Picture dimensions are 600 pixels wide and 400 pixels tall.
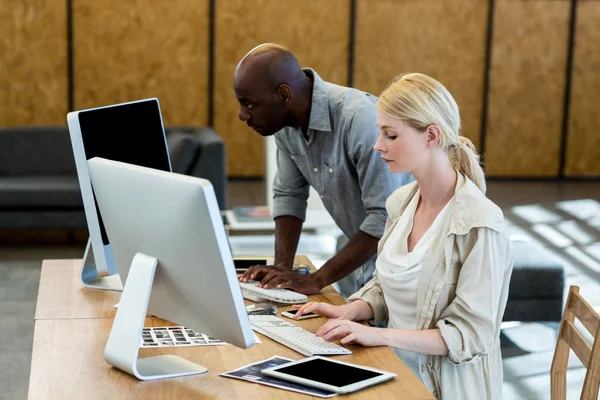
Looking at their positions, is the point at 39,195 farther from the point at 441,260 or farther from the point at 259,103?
the point at 441,260

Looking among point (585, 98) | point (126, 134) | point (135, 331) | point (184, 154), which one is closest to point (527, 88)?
point (585, 98)

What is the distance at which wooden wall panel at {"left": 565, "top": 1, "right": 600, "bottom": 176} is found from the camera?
30.6 ft

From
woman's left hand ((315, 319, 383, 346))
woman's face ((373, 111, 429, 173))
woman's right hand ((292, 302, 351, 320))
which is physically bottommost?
woman's right hand ((292, 302, 351, 320))

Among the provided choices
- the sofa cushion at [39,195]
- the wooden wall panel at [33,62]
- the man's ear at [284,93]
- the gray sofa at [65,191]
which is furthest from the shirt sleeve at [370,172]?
the wooden wall panel at [33,62]

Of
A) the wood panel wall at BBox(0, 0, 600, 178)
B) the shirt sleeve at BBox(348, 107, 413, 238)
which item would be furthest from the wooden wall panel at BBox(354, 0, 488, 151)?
the shirt sleeve at BBox(348, 107, 413, 238)

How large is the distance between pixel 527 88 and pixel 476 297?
7.70 m

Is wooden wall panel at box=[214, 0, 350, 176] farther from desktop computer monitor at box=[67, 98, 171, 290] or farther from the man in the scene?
desktop computer monitor at box=[67, 98, 171, 290]

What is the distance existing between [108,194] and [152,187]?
227 mm

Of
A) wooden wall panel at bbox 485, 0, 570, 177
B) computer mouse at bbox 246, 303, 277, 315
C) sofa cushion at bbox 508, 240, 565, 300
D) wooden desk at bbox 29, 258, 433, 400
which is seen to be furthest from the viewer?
wooden wall panel at bbox 485, 0, 570, 177

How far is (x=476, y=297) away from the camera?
2.12 m

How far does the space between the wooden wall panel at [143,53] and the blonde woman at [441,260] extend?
272 inches

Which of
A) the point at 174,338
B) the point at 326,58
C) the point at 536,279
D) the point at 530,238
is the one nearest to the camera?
the point at 174,338

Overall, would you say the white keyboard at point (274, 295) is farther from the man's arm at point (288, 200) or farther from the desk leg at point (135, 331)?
the desk leg at point (135, 331)

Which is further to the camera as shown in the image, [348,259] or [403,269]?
[348,259]
